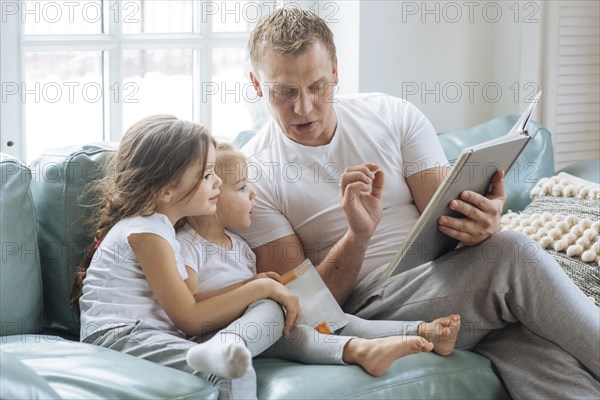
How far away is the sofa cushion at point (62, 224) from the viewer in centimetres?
205

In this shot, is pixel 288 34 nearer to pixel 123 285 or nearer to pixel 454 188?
pixel 454 188

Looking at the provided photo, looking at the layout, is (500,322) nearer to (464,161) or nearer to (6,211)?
(464,161)

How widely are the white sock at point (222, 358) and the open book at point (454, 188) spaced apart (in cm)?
43

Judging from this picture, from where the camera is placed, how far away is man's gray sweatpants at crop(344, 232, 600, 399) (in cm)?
180

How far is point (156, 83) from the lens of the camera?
2.83 metres

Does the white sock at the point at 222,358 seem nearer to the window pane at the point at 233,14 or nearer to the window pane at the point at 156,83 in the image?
the window pane at the point at 156,83

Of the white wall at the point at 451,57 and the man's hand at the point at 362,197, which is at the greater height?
the white wall at the point at 451,57

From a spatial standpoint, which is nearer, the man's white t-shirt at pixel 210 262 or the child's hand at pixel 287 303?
the child's hand at pixel 287 303

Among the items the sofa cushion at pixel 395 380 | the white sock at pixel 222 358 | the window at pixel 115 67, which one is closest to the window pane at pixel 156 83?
the window at pixel 115 67

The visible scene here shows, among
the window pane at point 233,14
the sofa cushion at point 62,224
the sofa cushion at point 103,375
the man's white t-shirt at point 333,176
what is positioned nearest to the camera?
the sofa cushion at point 103,375

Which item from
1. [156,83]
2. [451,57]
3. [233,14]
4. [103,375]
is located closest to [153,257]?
[103,375]

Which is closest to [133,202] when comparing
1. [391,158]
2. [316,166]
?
[316,166]

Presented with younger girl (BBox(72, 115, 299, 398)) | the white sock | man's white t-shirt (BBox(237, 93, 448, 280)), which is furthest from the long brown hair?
the white sock

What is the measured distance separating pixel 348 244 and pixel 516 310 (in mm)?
387
